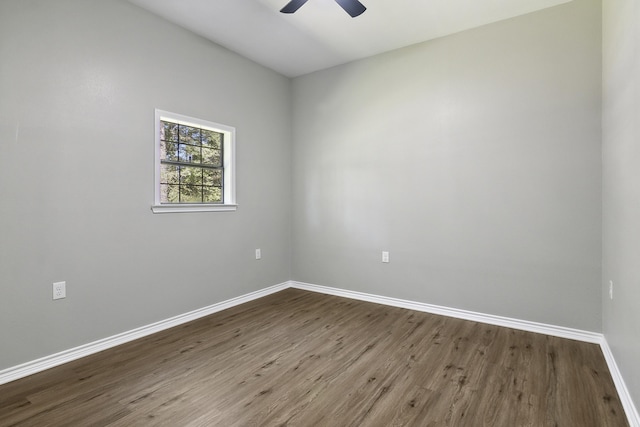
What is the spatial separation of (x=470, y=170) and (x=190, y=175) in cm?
276

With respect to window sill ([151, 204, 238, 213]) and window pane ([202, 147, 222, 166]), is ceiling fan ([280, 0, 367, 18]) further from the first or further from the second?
window sill ([151, 204, 238, 213])

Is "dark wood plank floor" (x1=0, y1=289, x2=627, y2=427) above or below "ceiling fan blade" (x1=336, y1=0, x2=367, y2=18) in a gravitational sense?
below

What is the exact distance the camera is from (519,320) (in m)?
2.85

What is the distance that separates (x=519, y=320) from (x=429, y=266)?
0.89m

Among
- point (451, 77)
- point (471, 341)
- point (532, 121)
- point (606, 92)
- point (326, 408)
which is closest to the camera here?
point (326, 408)

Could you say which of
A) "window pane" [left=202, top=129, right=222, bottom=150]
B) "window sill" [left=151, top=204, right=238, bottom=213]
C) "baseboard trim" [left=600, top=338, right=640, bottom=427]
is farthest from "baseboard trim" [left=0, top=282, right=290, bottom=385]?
"baseboard trim" [left=600, top=338, right=640, bottom=427]

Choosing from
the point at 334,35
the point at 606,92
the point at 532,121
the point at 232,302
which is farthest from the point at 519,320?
the point at 334,35

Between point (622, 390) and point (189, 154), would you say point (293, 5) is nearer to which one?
point (189, 154)

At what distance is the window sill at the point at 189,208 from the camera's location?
283 cm

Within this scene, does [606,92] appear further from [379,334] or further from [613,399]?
[379,334]

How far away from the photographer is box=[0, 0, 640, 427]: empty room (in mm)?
Result: 1877

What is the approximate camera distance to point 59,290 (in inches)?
88.7

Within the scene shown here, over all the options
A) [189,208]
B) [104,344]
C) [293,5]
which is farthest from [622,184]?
[104,344]

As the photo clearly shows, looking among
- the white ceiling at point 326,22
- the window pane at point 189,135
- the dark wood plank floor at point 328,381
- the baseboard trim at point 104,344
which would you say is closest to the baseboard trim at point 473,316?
the dark wood plank floor at point 328,381
